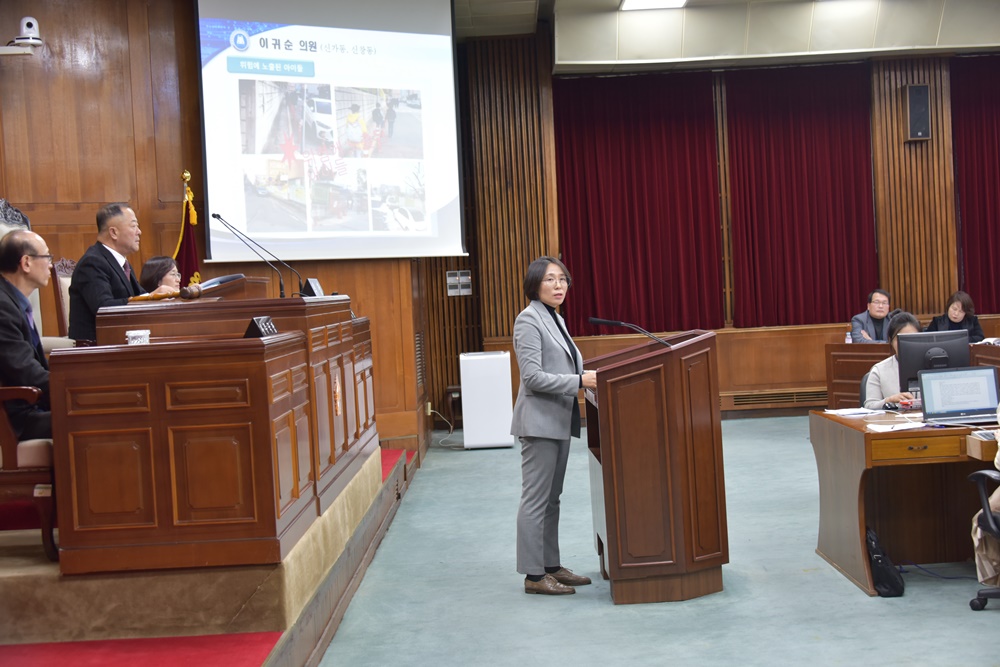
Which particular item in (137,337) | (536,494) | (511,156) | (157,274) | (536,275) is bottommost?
(536,494)

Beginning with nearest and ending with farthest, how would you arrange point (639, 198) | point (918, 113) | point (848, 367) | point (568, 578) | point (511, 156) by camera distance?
point (568, 578)
point (848, 367)
point (511, 156)
point (918, 113)
point (639, 198)

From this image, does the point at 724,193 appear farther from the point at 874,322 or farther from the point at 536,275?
the point at 536,275

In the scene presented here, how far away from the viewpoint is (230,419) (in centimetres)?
268

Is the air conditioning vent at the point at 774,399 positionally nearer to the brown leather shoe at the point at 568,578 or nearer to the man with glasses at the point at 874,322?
the man with glasses at the point at 874,322

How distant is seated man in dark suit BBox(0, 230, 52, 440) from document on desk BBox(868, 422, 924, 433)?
299 centimetres

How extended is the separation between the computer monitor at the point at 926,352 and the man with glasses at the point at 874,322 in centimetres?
310

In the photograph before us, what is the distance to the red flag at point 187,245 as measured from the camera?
638 cm

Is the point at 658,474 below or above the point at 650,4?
below

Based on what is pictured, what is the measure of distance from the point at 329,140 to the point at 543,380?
3.76 m

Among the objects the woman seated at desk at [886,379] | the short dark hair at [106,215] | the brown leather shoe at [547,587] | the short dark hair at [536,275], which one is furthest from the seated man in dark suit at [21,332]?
the woman seated at desk at [886,379]

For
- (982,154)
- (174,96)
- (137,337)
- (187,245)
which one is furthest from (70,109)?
(982,154)

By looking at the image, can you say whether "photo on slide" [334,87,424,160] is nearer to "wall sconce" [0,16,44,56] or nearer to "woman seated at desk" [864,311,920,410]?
"wall sconce" [0,16,44,56]

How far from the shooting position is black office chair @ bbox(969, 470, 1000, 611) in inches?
121

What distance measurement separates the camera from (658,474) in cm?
343
